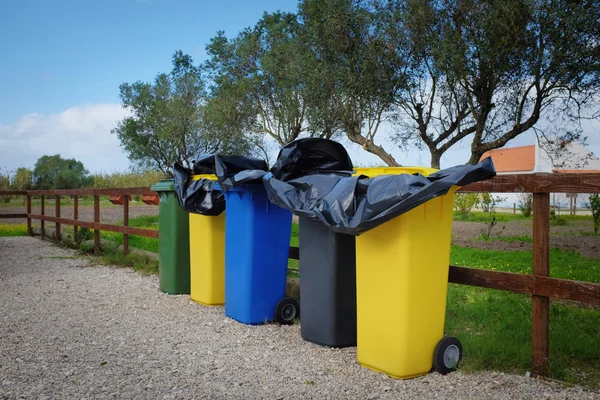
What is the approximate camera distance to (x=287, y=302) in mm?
5238

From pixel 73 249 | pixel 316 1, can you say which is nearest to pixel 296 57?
pixel 316 1

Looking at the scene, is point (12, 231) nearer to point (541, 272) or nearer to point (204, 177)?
point (204, 177)

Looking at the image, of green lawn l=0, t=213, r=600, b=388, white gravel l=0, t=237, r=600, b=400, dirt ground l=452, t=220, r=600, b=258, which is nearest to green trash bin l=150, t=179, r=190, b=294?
white gravel l=0, t=237, r=600, b=400

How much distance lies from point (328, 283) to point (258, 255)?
1067 mm

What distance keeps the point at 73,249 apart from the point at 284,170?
8501 millimetres

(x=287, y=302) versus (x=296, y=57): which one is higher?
(x=296, y=57)

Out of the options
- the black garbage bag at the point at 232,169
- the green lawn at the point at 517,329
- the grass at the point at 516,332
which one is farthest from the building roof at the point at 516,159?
the black garbage bag at the point at 232,169

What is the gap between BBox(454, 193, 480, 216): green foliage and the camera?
15895 millimetres

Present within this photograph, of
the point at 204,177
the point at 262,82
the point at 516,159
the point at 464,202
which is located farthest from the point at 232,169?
the point at 516,159

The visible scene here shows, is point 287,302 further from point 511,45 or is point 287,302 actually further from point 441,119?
point 441,119

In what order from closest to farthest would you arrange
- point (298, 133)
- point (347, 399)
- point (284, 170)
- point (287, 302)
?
point (347, 399) → point (284, 170) → point (287, 302) → point (298, 133)

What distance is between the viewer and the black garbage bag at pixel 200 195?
5.75 metres

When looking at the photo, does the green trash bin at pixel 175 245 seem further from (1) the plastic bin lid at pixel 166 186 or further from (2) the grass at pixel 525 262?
(2) the grass at pixel 525 262

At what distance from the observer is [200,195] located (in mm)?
5887
